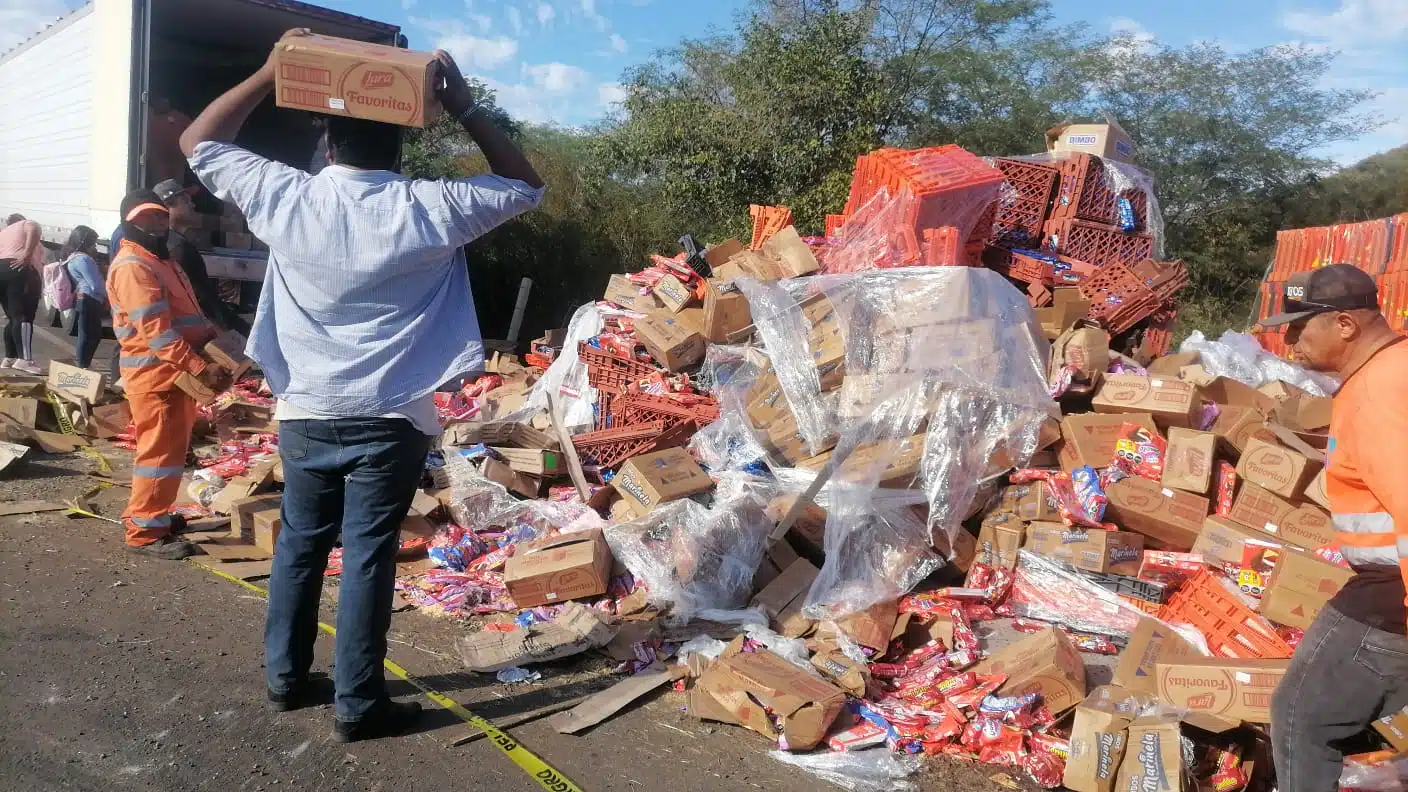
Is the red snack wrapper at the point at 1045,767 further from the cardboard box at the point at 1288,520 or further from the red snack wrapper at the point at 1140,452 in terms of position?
the red snack wrapper at the point at 1140,452

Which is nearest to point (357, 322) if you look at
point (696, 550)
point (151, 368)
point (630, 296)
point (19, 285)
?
point (696, 550)

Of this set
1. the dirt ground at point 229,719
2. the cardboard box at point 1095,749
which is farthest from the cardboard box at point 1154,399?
the cardboard box at point 1095,749

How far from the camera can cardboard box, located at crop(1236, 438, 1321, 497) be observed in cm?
423

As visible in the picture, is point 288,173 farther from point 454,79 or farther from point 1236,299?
point 1236,299

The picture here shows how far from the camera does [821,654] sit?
3873 mm

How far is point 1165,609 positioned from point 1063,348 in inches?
66.9

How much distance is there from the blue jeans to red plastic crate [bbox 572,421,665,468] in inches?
94.4

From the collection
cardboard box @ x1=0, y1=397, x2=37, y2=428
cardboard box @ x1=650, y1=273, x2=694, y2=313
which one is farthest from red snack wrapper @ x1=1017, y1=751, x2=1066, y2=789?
cardboard box @ x1=0, y1=397, x2=37, y2=428

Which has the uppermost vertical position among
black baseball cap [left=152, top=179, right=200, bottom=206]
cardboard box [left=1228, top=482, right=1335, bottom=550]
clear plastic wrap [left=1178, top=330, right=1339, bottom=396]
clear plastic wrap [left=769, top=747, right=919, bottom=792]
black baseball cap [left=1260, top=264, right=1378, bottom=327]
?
black baseball cap [left=152, top=179, right=200, bottom=206]

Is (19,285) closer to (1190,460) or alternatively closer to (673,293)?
(673,293)

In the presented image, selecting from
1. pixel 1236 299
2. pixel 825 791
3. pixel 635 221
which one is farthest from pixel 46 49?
pixel 1236 299

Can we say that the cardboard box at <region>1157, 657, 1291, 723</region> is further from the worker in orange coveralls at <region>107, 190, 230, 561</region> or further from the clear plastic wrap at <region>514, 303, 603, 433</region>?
the worker in orange coveralls at <region>107, 190, 230, 561</region>

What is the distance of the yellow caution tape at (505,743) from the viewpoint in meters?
2.88

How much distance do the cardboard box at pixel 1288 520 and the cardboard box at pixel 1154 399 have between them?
2.00 ft
